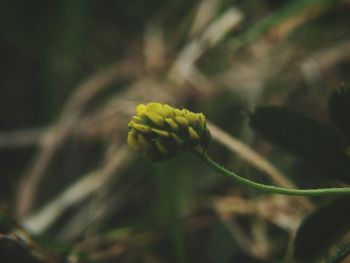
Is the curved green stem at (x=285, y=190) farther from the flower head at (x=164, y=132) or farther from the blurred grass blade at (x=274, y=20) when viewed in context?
the blurred grass blade at (x=274, y=20)

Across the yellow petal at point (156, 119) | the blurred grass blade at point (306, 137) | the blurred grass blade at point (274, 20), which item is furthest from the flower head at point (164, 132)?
the blurred grass blade at point (274, 20)

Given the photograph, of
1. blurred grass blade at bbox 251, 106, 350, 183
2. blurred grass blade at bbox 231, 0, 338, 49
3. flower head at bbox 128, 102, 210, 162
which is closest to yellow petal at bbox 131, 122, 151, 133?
flower head at bbox 128, 102, 210, 162

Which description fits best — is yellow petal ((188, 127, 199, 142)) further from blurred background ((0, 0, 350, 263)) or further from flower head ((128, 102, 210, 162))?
blurred background ((0, 0, 350, 263))

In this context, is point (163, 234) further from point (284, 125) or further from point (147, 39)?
point (147, 39)

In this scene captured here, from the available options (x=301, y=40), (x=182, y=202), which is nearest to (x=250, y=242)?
(x=182, y=202)

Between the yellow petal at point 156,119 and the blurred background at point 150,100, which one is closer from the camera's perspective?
the yellow petal at point 156,119

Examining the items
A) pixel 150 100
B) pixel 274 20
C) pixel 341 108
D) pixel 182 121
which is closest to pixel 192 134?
pixel 182 121
